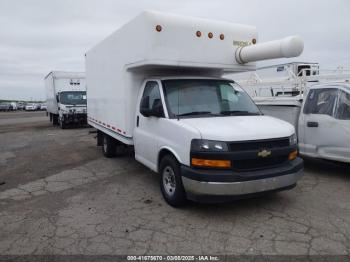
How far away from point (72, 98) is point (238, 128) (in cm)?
1662

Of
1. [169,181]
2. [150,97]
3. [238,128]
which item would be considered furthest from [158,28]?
[169,181]

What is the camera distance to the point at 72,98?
1964 cm

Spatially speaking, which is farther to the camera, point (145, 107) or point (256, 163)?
point (145, 107)

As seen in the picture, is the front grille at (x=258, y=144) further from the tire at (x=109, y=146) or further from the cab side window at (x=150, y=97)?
the tire at (x=109, y=146)

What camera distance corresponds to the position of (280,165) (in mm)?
4832

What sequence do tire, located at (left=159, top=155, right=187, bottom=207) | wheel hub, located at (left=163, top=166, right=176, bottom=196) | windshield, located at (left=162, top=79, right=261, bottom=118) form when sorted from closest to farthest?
tire, located at (left=159, top=155, right=187, bottom=207)
wheel hub, located at (left=163, top=166, right=176, bottom=196)
windshield, located at (left=162, top=79, right=261, bottom=118)

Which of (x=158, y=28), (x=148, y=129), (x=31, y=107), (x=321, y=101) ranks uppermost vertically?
(x=158, y=28)

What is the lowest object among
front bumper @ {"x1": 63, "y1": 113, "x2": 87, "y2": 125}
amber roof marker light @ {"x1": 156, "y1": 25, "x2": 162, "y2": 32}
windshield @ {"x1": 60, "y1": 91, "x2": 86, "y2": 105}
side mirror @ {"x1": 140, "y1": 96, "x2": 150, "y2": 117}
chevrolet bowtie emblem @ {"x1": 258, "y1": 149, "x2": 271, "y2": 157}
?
front bumper @ {"x1": 63, "y1": 113, "x2": 87, "y2": 125}

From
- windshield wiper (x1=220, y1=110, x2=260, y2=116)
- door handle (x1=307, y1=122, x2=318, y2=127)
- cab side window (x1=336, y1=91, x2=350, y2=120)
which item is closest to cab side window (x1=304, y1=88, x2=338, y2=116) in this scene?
cab side window (x1=336, y1=91, x2=350, y2=120)

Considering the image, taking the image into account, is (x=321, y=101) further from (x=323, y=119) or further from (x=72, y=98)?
(x=72, y=98)

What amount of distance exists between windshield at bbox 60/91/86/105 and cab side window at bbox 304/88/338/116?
1490 centimetres

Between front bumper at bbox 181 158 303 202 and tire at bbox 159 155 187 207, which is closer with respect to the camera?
front bumper at bbox 181 158 303 202

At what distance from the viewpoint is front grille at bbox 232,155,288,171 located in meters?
4.50

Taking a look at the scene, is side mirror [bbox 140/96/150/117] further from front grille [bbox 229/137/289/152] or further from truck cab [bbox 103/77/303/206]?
front grille [bbox 229/137/289/152]
